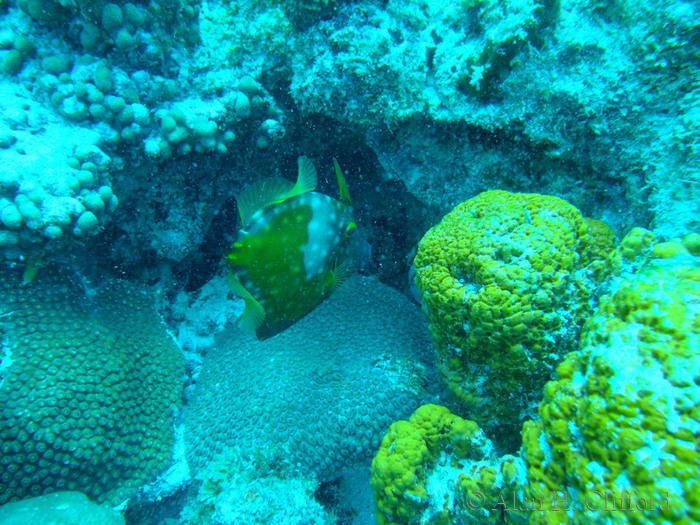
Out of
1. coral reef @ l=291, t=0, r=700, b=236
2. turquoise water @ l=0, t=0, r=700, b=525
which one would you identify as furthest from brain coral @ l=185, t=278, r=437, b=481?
coral reef @ l=291, t=0, r=700, b=236

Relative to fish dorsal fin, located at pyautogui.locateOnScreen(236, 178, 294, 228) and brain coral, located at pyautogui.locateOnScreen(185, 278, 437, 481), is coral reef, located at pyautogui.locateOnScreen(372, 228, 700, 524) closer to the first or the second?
brain coral, located at pyautogui.locateOnScreen(185, 278, 437, 481)

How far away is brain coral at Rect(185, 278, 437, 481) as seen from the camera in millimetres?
2604

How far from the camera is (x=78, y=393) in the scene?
250 cm

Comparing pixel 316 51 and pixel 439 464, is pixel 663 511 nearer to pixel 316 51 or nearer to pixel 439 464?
pixel 439 464

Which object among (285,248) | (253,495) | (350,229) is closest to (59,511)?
(253,495)

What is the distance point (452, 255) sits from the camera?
2051 mm

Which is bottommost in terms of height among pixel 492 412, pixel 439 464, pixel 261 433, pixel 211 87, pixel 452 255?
pixel 261 433

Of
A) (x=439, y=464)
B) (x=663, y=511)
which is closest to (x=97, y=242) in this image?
(x=439, y=464)

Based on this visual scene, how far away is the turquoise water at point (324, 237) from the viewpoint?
185 cm

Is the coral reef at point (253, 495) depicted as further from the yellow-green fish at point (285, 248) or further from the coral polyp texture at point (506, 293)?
the coral polyp texture at point (506, 293)

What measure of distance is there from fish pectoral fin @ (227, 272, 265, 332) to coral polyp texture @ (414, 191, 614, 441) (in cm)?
108

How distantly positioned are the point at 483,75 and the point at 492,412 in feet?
7.14

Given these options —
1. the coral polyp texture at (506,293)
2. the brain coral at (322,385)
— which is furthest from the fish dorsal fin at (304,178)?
the brain coral at (322,385)

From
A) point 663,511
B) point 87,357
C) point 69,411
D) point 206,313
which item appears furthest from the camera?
point 206,313
